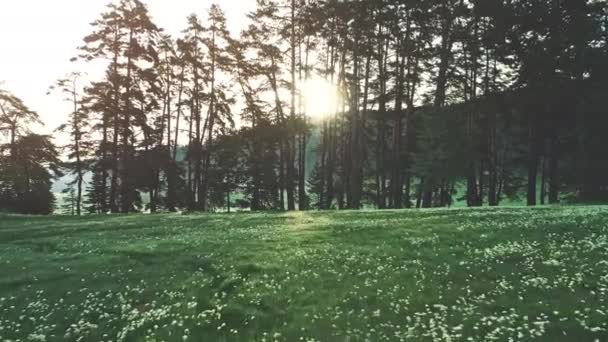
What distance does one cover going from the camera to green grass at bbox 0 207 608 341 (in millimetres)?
10875

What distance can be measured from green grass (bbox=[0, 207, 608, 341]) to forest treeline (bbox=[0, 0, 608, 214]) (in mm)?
19129

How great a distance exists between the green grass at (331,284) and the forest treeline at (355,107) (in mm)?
19129

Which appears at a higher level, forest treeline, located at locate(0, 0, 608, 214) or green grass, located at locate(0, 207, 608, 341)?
forest treeline, located at locate(0, 0, 608, 214)

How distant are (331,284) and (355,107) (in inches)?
1140

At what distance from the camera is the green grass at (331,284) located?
10875 mm

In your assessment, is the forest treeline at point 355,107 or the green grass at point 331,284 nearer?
the green grass at point 331,284

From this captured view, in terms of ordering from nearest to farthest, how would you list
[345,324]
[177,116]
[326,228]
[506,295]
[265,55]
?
[345,324]
[506,295]
[326,228]
[265,55]
[177,116]

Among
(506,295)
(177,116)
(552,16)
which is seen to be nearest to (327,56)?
(177,116)

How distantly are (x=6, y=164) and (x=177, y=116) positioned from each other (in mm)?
19261

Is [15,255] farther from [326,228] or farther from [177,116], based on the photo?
[177,116]

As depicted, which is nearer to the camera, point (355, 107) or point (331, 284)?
point (331, 284)

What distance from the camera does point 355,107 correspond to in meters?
41.1

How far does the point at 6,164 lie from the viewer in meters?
49.0

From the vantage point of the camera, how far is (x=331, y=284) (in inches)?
554
